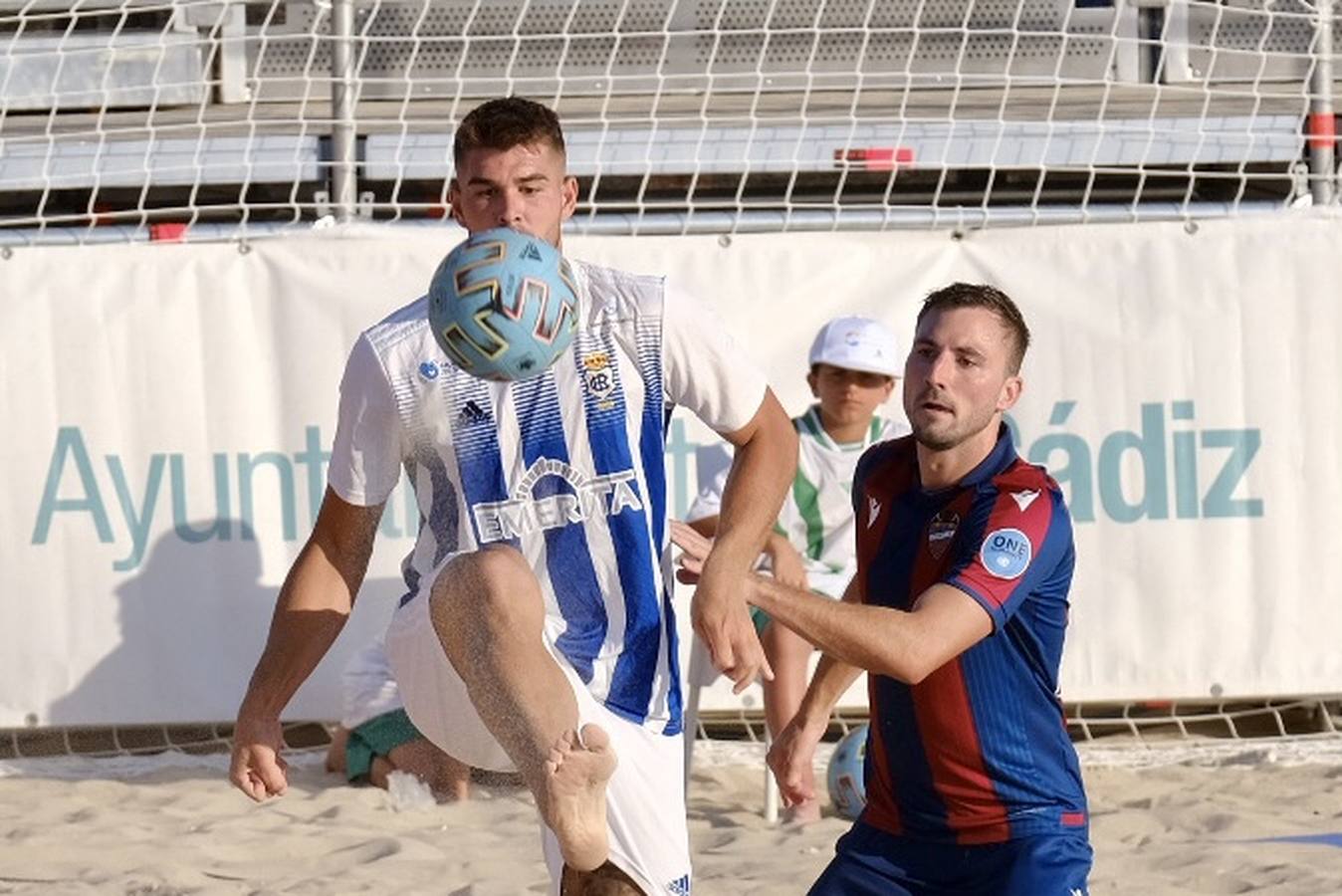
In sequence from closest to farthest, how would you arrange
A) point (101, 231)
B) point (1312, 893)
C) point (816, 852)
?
point (1312, 893), point (816, 852), point (101, 231)

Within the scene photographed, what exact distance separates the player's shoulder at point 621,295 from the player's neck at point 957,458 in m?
0.53

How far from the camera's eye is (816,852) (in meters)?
6.04

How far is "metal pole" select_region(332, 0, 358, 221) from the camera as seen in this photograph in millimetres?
7508

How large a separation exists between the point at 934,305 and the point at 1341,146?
15.2 feet

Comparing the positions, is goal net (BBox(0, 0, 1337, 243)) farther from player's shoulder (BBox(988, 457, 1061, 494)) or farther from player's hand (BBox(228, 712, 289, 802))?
player's hand (BBox(228, 712, 289, 802))

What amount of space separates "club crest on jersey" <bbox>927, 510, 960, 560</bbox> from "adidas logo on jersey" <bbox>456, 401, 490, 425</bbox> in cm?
81

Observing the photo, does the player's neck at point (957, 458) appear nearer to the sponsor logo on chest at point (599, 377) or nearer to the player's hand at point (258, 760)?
the sponsor logo on chest at point (599, 377)

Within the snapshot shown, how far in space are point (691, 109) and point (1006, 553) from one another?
15.7 ft

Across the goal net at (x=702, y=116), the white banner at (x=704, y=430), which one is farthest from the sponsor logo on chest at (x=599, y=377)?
the goal net at (x=702, y=116)

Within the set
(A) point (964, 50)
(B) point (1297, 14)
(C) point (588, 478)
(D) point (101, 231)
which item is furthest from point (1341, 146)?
(C) point (588, 478)

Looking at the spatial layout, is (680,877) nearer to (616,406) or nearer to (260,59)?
(616,406)

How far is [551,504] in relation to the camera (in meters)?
3.84

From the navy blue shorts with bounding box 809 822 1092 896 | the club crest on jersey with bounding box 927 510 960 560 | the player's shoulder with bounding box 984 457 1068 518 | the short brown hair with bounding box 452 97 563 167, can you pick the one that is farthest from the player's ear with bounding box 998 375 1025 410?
the short brown hair with bounding box 452 97 563 167

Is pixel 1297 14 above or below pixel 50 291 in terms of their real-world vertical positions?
above
